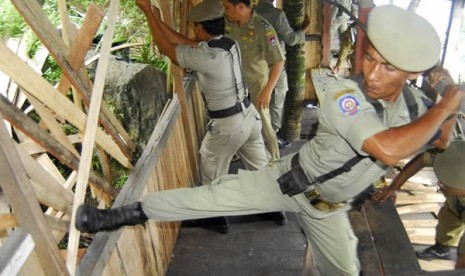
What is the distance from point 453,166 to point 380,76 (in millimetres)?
2414

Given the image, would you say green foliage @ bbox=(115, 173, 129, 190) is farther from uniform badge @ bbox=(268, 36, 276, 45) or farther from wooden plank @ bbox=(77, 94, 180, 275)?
uniform badge @ bbox=(268, 36, 276, 45)

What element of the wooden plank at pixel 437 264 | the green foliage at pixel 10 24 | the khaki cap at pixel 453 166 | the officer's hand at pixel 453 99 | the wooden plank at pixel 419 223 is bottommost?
the wooden plank at pixel 419 223

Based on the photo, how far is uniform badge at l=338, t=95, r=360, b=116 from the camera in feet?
7.14

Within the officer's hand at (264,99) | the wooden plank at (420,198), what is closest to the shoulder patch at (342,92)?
the officer's hand at (264,99)

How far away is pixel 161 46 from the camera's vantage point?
3514 millimetres

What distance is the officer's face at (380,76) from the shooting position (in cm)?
215

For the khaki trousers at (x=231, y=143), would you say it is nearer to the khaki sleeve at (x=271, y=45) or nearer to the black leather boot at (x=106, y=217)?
the khaki sleeve at (x=271, y=45)

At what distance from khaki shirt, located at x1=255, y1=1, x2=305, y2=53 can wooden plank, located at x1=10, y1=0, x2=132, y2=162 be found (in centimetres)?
326

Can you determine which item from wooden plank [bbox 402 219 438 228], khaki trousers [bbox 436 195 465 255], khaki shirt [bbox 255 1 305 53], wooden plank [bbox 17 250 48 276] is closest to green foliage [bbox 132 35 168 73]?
khaki shirt [bbox 255 1 305 53]

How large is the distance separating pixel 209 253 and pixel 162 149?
47.1 inches

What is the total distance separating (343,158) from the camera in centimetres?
242

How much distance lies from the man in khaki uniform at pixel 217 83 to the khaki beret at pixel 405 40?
67.3 inches

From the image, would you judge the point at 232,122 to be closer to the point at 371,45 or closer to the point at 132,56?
the point at 132,56

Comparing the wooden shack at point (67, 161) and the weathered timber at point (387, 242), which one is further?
the weathered timber at point (387, 242)
